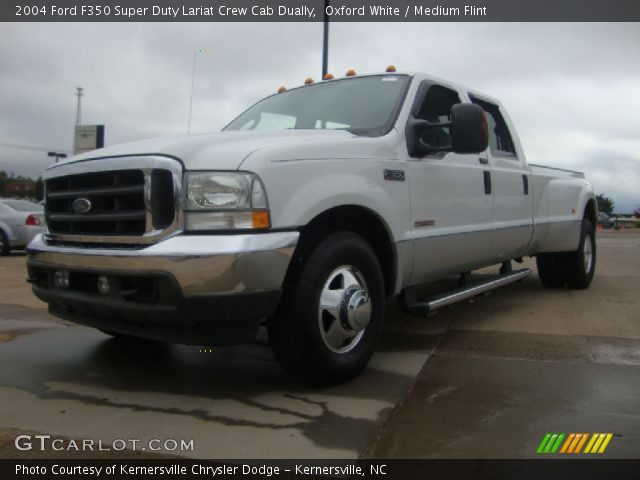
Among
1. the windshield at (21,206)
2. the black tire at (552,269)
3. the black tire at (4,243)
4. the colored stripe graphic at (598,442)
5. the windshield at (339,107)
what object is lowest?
the black tire at (4,243)

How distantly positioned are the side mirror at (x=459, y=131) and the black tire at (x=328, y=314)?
879 mm

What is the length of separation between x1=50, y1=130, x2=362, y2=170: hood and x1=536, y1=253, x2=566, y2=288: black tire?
4111mm

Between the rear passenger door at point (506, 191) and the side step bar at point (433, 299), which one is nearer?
the side step bar at point (433, 299)

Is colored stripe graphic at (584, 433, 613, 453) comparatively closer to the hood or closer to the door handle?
the hood

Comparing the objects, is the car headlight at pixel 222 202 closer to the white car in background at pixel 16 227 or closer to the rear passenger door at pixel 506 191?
the rear passenger door at pixel 506 191

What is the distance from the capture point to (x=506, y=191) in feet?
16.0

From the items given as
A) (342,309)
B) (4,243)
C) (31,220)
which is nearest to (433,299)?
(342,309)

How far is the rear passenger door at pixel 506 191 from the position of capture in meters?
4.74

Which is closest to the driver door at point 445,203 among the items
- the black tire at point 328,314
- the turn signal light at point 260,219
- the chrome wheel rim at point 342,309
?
the black tire at point 328,314

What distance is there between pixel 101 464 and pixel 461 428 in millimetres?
1563

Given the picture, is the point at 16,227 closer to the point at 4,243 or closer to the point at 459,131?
the point at 4,243

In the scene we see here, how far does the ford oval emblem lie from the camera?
3.01 metres

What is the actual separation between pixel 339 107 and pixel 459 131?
0.91 metres

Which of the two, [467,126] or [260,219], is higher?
[467,126]
